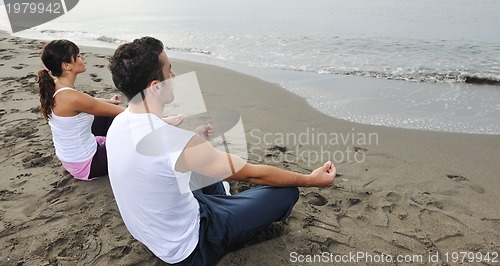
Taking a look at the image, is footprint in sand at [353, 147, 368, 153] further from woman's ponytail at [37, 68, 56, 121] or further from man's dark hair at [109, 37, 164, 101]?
woman's ponytail at [37, 68, 56, 121]

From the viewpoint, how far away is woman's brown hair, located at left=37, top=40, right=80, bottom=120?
317 centimetres

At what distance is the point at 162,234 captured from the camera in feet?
7.33

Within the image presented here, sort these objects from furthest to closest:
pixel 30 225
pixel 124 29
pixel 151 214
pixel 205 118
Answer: pixel 124 29, pixel 205 118, pixel 30 225, pixel 151 214

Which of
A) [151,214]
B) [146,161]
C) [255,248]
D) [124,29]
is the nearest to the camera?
[146,161]

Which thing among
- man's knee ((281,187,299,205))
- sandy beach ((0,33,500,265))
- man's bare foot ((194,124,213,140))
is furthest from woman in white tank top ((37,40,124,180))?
man's knee ((281,187,299,205))

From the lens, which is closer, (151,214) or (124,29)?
(151,214)

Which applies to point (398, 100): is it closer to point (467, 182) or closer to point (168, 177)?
point (467, 182)

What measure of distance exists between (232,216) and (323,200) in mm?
1216

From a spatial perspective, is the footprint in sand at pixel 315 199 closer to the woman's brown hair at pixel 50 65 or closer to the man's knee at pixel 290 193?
the man's knee at pixel 290 193

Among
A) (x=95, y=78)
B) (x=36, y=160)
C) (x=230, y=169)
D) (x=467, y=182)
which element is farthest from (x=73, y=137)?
(x=95, y=78)

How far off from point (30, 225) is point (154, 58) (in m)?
1.98

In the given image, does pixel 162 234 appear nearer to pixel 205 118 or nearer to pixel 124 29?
pixel 205 118

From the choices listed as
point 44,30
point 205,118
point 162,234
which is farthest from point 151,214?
point 44,30

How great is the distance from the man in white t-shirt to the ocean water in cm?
315
